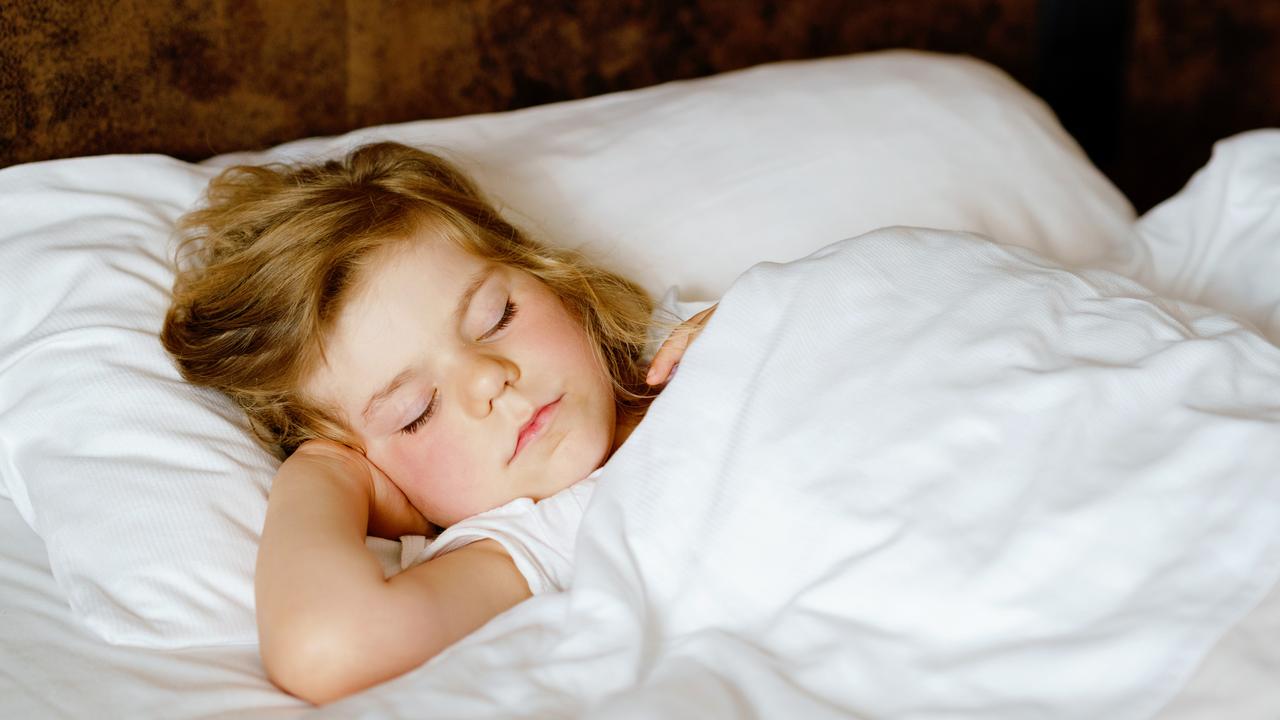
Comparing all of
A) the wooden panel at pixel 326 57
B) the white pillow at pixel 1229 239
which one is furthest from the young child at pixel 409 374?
the white pillow at pixel 1229 239

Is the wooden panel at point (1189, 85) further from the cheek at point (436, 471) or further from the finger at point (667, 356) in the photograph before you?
the cheek at point (436, 471)

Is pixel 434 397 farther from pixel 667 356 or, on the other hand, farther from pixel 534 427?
pixel 667 356

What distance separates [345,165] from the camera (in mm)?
1129

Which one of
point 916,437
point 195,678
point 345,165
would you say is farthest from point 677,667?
point 345,165

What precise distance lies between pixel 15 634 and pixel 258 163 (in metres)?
0.61

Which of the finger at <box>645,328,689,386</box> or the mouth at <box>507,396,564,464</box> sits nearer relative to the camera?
the mouth at <box>507,396,564,464</box>

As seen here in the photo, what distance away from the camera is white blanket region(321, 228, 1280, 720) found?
68 centimetres

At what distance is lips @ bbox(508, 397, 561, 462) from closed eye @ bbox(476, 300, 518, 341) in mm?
81

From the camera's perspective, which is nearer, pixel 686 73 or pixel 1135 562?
pixel 1135 562

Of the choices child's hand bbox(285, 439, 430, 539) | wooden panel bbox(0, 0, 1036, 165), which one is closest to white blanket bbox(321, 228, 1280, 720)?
child's hand bbox(285, 439, 430, 539)

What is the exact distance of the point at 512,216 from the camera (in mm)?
1247

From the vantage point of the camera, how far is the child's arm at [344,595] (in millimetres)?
762

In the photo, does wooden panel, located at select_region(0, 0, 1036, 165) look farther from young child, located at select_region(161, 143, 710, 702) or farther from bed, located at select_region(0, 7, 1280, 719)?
young child, located at select_region(161, 143, 710, 702)

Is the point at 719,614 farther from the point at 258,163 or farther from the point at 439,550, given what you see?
the point at 258,163
